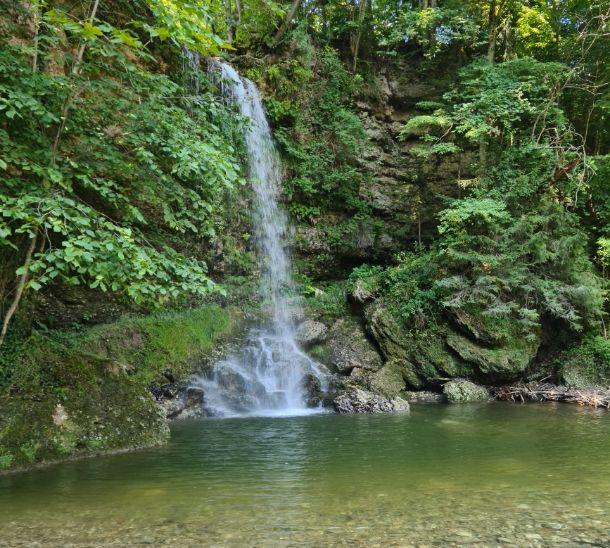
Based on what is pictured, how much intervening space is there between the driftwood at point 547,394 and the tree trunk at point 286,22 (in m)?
13.3

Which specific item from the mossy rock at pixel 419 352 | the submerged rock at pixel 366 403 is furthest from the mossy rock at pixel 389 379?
the submerged rock at pixel 366 403

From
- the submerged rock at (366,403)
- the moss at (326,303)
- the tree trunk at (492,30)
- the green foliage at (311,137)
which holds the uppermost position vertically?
the tree trunk at (492,30)

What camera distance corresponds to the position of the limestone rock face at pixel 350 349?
1331 centimetres

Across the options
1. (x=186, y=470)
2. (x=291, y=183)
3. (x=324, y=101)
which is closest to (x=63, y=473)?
(x=186, y=470)

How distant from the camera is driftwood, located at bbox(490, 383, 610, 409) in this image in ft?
37.5

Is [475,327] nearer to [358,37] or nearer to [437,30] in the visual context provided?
[437,30]

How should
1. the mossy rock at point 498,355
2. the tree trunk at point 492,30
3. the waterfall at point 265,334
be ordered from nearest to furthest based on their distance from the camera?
the waterfall at point 265,334
the mossy rock at point 498,355
the tree trunk at point 492,30

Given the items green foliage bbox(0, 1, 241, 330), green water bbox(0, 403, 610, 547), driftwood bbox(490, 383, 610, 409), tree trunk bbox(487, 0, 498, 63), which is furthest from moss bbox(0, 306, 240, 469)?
tree trunk bbox(487, 0, 498, 63)

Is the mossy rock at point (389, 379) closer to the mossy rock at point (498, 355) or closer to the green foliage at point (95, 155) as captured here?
the mossy rock at point (498, 355)

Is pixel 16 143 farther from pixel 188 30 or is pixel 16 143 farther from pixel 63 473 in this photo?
pixel 63 473

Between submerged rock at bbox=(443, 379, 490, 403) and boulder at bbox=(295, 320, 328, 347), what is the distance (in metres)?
3.66

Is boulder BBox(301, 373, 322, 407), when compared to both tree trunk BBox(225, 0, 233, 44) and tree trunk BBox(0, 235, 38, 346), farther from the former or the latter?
tree trunk BBox(225, 0, 233, 44)

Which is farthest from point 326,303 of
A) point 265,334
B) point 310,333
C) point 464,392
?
point 464,392

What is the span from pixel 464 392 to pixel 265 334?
5.56 meters
